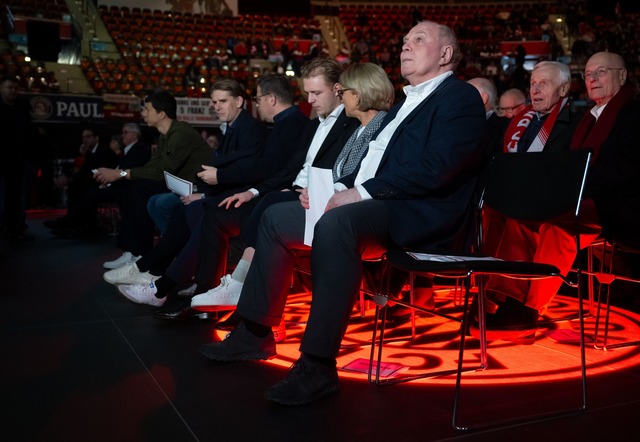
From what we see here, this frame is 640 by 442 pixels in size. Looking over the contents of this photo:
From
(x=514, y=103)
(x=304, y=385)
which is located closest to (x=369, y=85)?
(x=304, y=385)

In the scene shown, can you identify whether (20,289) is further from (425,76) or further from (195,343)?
(425,76)

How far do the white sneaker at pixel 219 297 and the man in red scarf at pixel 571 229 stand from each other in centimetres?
98

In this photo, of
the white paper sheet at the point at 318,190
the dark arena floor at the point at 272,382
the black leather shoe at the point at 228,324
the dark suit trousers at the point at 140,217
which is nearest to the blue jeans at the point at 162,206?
the dark suit trousers at the point at 140,217

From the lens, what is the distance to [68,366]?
216cm

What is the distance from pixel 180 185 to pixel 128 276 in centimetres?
59

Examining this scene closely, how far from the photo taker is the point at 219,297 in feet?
8.57

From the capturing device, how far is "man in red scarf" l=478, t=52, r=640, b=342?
2365 millimetres

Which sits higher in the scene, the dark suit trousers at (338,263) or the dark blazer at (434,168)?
the dark blazer at (434,168)

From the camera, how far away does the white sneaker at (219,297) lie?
2607mm

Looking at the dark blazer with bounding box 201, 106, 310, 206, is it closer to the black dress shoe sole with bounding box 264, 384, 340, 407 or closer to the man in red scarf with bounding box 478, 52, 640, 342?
the man in red scarf with bounding box 478, 52, 640, 342

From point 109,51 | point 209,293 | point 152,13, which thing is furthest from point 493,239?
point 152,13

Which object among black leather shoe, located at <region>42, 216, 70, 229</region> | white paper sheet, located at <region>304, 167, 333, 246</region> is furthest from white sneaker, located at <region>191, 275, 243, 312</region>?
black leather shoe, located at <region>42, 216, 70, 229</region>

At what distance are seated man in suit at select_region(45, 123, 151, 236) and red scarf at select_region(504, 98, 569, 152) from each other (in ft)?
8.88

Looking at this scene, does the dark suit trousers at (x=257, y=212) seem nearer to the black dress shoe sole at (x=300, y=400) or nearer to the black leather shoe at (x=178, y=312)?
the black leather shoe at (x=178, y=312)
